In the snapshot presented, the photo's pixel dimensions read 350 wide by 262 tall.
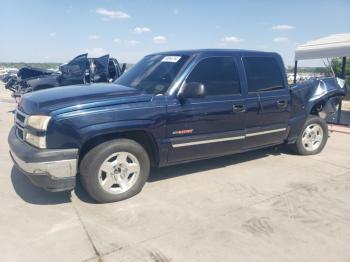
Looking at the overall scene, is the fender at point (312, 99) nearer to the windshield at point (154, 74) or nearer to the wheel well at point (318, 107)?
the wheel well at point (318, 107)

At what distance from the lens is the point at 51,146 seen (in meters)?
3.61

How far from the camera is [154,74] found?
15.4 ft

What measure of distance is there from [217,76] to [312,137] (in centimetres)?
276

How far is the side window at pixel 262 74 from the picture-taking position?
5.11 m

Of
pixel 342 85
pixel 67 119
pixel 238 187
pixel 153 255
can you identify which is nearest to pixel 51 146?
pixel 67 119

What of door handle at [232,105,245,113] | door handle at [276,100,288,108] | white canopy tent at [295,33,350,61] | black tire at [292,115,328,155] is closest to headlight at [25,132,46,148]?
door handle at [232,105,245,113]

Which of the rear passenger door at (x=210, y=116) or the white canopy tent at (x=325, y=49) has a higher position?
the white canopy tent at (x=325, y=49)

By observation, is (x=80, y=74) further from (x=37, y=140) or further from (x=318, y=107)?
(x=37, y=140)

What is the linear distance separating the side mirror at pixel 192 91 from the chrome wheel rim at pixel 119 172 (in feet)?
3.25

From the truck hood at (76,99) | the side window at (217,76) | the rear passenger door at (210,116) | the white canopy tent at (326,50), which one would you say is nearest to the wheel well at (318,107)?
the rear passenger door at (210,116)

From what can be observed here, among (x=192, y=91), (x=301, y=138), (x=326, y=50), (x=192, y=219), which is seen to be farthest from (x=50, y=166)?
(x=326, y=50)

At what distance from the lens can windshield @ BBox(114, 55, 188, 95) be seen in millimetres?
4457

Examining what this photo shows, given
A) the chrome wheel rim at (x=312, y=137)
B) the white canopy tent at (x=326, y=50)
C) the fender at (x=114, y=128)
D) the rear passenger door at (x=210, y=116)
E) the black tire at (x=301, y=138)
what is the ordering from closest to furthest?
the fender at (x=114, y=128), the rear passenger door at (x=210, y=116), the black tire at (x=301, y=138), the chrome wheel rim at (x=312, y=137), the white canopy tent at (x=326, y=50)

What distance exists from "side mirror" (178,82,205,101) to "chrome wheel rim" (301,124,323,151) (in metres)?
2.93
